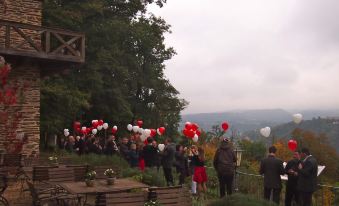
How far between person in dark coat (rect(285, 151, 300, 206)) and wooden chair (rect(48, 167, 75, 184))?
518cm

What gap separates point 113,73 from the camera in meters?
29.5

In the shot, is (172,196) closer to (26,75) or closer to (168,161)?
(168,161)

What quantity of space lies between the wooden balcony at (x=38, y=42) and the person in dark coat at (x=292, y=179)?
28.7ft

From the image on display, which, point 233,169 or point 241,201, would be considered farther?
point 233,169

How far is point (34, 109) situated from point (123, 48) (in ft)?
55.6

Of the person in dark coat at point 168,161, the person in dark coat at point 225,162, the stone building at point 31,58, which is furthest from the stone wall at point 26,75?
the person in dark coat at point 225,162

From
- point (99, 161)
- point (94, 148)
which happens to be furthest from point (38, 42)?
point (99, 161)

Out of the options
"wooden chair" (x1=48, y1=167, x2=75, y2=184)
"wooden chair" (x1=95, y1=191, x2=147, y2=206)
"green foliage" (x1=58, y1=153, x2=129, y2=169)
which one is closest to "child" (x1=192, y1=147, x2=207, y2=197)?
"wooden chair" (x1=48, y1=167, x2=75, y2=184)

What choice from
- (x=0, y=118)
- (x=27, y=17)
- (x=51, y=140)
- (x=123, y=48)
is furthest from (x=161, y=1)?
(x=0, y=118)

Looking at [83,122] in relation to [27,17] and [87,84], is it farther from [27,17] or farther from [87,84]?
[27,17]

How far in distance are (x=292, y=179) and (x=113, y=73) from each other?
21.3 m

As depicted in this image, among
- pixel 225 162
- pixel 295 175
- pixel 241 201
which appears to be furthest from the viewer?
pixel 225 162

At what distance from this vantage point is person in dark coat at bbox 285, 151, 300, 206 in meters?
9.37

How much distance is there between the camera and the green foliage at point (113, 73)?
22062 millimetres
